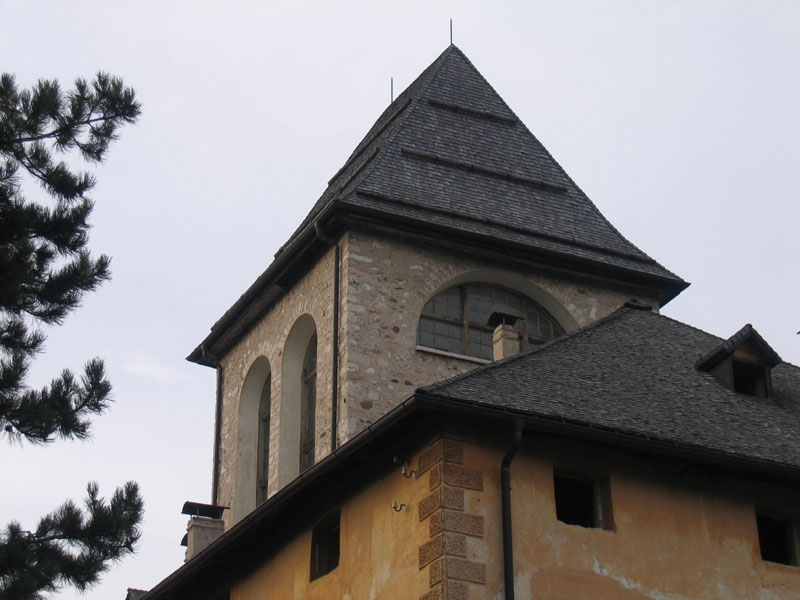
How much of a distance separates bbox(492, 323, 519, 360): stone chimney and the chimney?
602cm

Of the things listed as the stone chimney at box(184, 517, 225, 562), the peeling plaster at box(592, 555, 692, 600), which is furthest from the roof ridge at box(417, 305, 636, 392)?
the stone chimney at box(184, 517, 225, 562)

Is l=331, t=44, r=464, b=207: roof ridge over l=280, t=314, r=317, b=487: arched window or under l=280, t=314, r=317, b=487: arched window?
over

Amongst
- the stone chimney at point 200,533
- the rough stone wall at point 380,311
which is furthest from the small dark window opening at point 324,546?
the stone chimney at point 200,533

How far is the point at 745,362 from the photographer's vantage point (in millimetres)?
19062

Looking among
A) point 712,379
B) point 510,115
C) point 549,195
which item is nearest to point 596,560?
point 712,379

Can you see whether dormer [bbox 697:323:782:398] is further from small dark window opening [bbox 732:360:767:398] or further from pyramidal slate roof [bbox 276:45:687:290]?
pyramidal slate roof [bbox 276:45:687:290]

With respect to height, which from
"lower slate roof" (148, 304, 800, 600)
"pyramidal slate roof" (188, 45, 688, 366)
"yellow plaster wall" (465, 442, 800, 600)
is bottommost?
"yellow plaster wall" (465, 442, 800, 600)

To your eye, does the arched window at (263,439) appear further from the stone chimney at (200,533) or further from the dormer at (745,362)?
the dormer at (745,362)

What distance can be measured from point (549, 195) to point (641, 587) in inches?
464

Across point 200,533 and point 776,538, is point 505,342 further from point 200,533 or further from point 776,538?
point 200,533

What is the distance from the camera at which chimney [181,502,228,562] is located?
2397 cm

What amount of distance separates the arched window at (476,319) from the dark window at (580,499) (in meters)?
6.68

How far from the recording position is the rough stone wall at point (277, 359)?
904 inches

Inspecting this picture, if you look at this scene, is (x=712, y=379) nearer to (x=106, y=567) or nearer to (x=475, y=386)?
(x=475, y=386)
